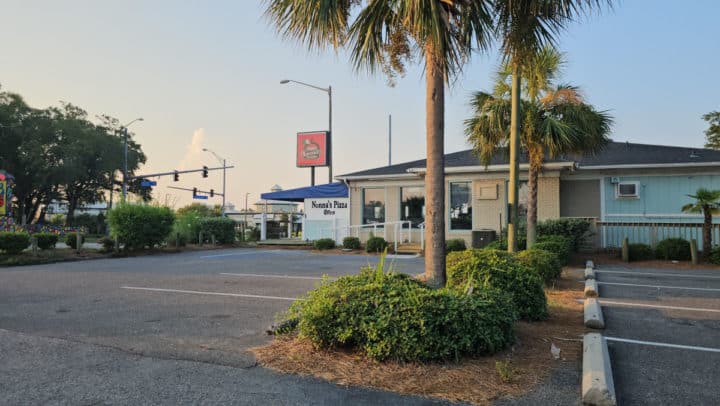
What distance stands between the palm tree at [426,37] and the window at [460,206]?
12.6m

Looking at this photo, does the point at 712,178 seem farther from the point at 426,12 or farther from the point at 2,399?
the point at 2,399

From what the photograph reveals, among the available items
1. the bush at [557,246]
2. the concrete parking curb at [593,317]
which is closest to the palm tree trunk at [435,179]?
the concrete parking curb at [593,317]

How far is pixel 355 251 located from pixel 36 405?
15.9 meters

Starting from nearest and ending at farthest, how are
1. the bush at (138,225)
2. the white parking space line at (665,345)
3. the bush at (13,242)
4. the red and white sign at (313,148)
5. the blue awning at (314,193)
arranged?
the white parking space line at (665,345) < the bush at (13,242) < the bush at (138,225) < the blue awning at (314,193) < the red and white sign at (313,148)

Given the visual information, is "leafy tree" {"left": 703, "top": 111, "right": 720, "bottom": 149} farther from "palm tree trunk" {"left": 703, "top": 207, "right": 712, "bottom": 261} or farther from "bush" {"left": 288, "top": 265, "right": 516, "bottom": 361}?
"bush" {"left": 288, "top": 265, "right": 516, "bottom": 361}

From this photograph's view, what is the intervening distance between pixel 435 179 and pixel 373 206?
15149mm

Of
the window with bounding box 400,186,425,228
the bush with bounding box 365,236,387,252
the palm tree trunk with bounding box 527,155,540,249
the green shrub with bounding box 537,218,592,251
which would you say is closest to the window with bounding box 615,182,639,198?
the green shrub with bounding box 537,218,592,251

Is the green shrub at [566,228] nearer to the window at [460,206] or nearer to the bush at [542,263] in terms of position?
the window at [460,206]

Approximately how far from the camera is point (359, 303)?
4.32 meters

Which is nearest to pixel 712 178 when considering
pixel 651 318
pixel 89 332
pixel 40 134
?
pixel 651 318

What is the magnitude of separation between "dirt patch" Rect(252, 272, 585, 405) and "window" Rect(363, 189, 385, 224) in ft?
50.7

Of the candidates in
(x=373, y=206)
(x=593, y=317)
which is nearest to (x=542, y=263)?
(x=593, y=317)

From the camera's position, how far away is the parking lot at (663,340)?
3.57m

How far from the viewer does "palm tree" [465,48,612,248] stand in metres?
12.0
